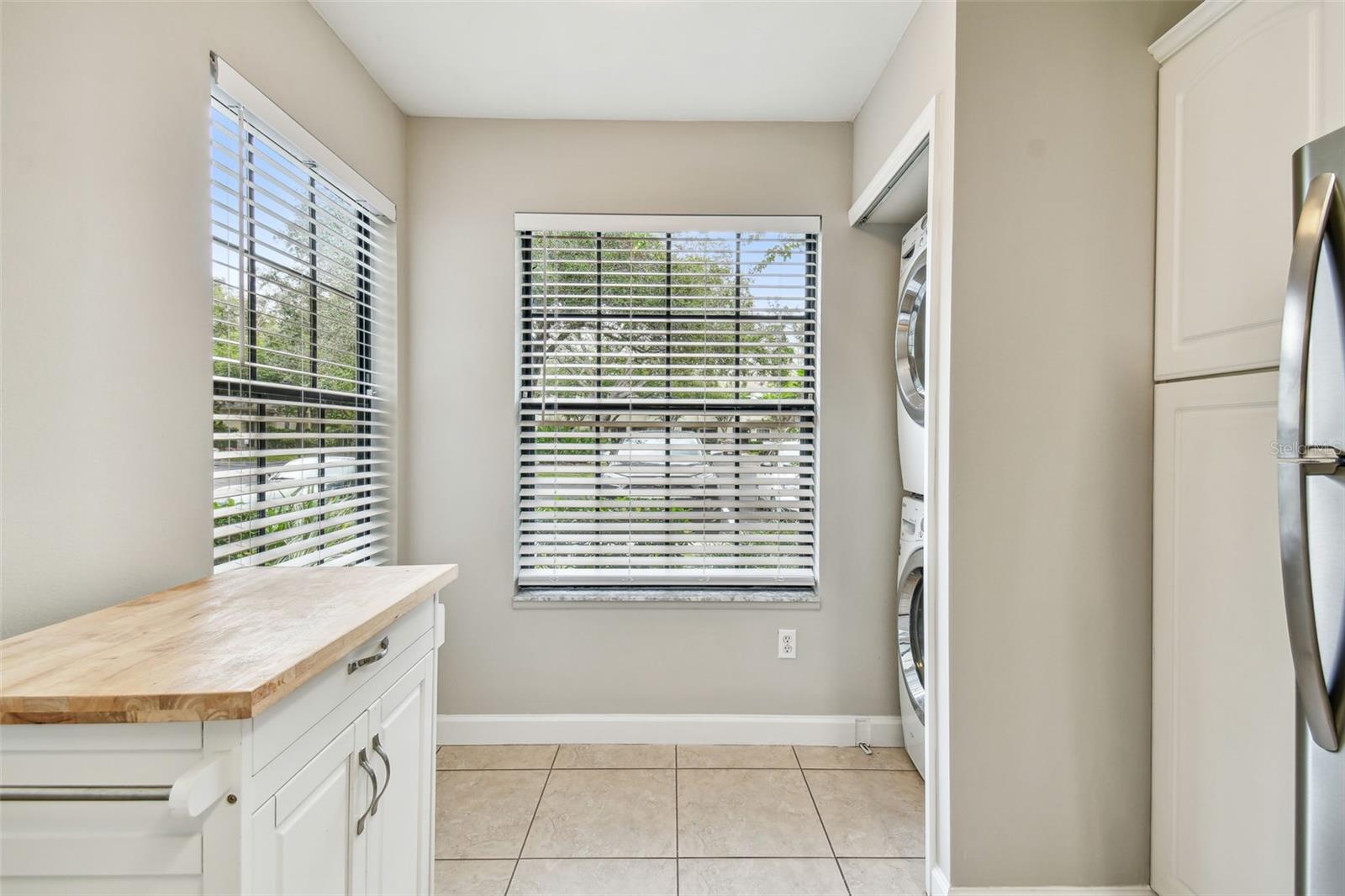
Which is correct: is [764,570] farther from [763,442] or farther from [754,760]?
[754,760]

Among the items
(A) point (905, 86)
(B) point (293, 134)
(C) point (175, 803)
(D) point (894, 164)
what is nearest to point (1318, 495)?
(D) point (894, 164)

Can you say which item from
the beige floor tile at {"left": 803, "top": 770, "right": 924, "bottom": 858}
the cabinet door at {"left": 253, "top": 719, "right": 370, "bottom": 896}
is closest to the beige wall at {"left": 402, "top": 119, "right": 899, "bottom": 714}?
the beige floor tile at {"left": 803, "top": 770, "right": 924, "bottom": 858}

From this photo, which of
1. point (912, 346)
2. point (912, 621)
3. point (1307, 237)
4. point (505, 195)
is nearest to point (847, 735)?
point (912, 621)

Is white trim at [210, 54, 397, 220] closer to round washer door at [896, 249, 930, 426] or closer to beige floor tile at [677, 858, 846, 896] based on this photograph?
round washer door at [896, 249, 930, 426]

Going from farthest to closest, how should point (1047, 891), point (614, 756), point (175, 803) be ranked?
point (614, 756)
point (1047, 891)
point (175, 803)

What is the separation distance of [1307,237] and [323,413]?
7.70 feet

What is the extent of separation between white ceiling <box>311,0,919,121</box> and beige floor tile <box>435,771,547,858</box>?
7.72ft

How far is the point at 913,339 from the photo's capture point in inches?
85.2

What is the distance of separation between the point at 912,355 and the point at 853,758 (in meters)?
1.57

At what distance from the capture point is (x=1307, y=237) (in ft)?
2.89

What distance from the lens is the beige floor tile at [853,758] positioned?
2236mm

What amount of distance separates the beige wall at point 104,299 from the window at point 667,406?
119cm

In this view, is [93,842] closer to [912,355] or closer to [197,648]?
[197,648]

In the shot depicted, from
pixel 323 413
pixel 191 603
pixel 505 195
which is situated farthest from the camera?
pixel 505 195
